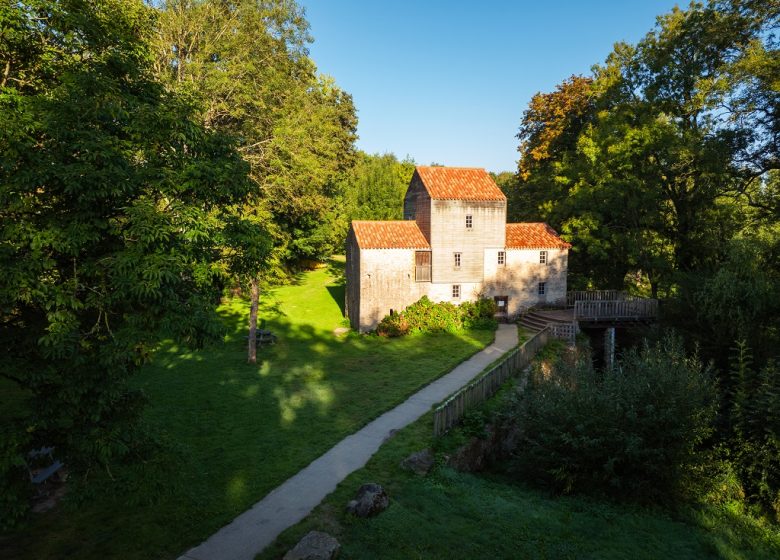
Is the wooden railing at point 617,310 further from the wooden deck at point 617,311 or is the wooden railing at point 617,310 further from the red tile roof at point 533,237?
the red tile roof at point 533,237

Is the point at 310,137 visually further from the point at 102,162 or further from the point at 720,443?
the point at 720,443

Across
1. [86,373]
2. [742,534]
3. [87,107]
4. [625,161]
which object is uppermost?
[625,161]

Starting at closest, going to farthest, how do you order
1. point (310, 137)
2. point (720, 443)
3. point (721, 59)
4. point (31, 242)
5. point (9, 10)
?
point (31, 242) < point (9, 10) < point (720, 443) < point (721, 59) < point (310, 137)

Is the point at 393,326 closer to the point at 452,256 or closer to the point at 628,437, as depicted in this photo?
the point at 452,256

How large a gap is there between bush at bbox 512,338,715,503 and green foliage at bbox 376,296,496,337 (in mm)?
15626

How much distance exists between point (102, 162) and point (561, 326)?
26446 mm

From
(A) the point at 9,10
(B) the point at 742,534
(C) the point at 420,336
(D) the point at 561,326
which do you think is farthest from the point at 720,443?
(A) the point at 9,10

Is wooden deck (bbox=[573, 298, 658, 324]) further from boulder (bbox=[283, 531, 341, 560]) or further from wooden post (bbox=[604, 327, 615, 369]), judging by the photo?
boulder (bbox=[283, 531, 341, 560])

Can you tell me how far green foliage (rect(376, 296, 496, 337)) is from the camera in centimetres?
3000

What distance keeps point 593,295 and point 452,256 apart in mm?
11535

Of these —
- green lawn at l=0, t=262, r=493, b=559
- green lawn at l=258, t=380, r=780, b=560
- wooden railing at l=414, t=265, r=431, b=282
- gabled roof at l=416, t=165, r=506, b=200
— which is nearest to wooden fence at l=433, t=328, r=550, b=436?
green lawn at l=258, t=380, r=780, b=560

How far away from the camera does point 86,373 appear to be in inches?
297

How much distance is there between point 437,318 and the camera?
101ft

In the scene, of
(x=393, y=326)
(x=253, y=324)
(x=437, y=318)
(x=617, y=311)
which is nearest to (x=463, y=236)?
(x=437, y=318)
